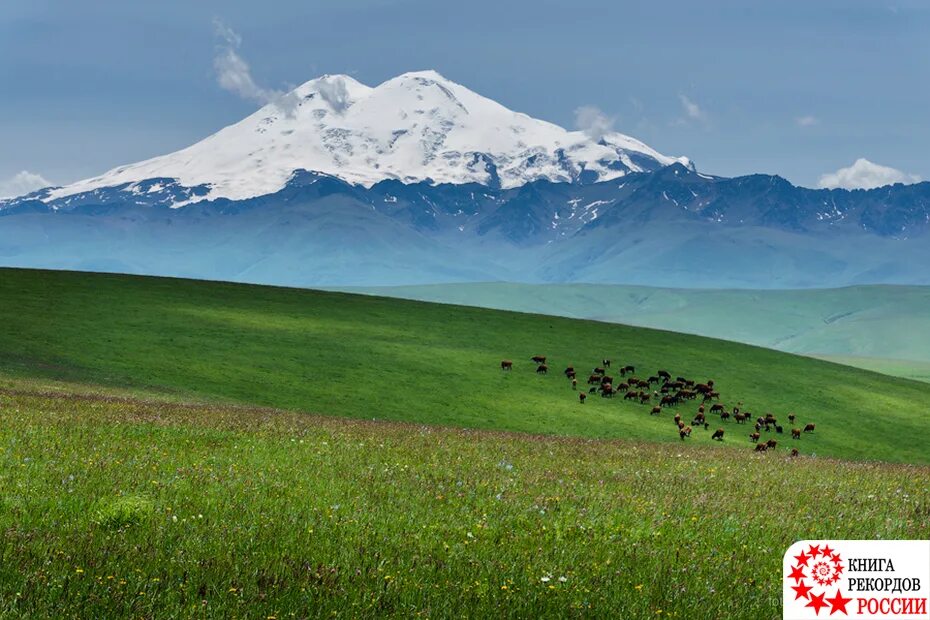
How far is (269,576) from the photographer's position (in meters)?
11.4

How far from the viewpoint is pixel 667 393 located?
240ft

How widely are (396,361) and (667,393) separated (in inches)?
832

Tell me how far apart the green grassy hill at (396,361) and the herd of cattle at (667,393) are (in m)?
1.05

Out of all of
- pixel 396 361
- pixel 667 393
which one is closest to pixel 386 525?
pixel 396 361

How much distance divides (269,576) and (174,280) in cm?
10393

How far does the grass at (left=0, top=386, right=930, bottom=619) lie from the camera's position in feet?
36.1

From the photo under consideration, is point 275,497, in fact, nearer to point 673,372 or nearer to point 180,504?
point 180,504

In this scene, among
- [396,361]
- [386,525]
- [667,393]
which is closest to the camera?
[386,525]

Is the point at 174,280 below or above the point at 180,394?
above

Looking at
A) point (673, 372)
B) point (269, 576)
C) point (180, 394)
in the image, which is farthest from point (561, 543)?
point (673, 372)

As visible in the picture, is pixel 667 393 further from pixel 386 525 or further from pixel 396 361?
pixel 386 525

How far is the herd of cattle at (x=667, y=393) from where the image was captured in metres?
65.9

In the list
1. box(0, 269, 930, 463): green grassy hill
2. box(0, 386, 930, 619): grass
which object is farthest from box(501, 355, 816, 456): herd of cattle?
box(0, 386, 930, 619): grass

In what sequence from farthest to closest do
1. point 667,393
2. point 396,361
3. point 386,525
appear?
point 396,361, point 667,393, point 386,525
